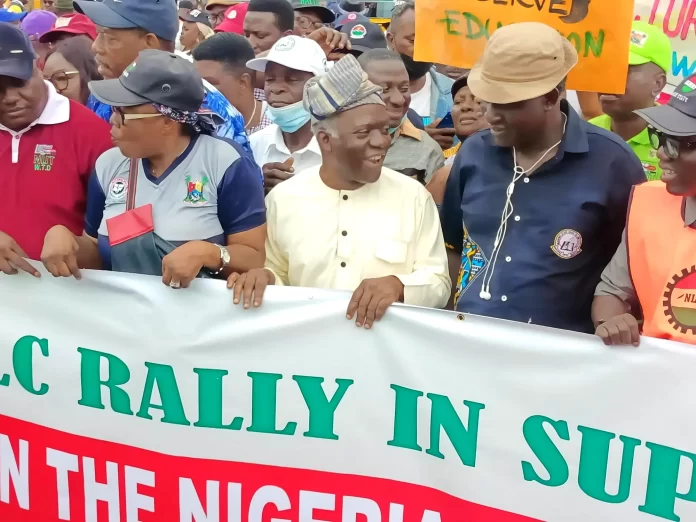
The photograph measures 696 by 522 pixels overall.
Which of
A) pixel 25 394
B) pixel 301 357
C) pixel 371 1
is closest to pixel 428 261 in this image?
pixel 301 357

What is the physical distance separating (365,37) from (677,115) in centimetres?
337

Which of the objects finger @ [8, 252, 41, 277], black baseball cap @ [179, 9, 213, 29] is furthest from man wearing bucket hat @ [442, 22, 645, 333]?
black baseball cap @ [179, 9, 213, 29]

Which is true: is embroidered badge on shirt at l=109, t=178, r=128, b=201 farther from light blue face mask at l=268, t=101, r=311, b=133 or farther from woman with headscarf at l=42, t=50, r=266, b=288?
light blue face mask at l=268, t=101, r=311, b=133

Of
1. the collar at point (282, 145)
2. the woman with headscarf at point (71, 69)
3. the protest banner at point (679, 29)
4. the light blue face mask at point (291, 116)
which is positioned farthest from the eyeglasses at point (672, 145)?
the woman with headscarf at point (71, 69)

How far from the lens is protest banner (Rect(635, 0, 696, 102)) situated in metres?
4.84

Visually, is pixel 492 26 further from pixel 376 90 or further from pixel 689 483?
pixel 689 483

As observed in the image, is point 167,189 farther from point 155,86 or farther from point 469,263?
point 469,263

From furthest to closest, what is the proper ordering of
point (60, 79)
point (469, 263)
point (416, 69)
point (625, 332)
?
point (416, 69) → point (60, 79) → point (469, 263) → point (625, 332)

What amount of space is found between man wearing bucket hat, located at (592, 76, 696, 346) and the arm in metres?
0.50

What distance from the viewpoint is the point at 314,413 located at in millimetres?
2676

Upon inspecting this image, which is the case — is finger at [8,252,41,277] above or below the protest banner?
below

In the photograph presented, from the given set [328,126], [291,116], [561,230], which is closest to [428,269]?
[561,230]

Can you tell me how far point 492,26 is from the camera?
131 inches

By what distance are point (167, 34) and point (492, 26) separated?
4.60 ft
